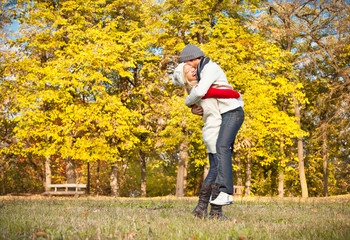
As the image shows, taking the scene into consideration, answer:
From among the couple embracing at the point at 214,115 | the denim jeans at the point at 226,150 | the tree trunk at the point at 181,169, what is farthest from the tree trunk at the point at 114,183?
the denim jeans at the point at 226,150

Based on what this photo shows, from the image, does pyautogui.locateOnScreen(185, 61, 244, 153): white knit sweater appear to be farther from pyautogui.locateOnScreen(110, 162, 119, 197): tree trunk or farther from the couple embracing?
pyautogui.locateOnScreen(110, 162, 119, 197): tree trunk

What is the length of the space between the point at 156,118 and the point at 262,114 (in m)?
5.30

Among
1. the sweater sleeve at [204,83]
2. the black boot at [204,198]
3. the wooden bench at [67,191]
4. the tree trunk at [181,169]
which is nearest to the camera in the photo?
the sweater sleeve at [204,83]

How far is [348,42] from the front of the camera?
16.2m

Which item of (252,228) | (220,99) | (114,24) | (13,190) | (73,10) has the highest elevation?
(73,10)

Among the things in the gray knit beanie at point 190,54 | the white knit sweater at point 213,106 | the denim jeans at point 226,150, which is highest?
the gray knit beanie at point 190,54

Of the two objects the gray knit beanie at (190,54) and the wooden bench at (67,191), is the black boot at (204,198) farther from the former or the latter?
the wooden bench at (67,191)

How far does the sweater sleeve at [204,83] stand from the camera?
147 inches

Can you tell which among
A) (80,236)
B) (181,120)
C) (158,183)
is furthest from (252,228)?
(158,183)

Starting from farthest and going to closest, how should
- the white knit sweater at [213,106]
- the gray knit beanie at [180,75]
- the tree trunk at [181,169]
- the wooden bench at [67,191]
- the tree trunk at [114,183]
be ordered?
the tree trunk at [114,183], the tree trunk at [181,169], the wooden bench at [67,191], the gray knit beanie at [180,75], the white knit sweater at [213,106]

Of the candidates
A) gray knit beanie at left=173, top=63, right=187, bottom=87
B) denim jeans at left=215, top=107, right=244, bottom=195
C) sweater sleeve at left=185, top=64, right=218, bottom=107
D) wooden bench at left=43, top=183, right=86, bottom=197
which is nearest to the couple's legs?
denim jeans at left=215, top=107, right=244, bottom=195

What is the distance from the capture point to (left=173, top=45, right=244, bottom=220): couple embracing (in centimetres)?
376

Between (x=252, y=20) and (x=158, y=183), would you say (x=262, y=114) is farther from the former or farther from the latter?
(x=158, y=183)

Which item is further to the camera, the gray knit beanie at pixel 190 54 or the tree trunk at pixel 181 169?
the tree trunk at pixel 181 169
